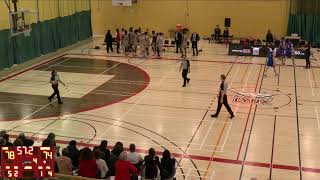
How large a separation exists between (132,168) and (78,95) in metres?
12.5

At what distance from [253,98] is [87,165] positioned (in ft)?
41.6

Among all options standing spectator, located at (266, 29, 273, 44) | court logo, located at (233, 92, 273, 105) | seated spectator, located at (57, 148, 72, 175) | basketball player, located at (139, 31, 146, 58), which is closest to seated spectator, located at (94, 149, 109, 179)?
seated spectator, located at (57, 148, 72, 175)

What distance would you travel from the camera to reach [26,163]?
822cm

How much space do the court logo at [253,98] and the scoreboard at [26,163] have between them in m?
14.0

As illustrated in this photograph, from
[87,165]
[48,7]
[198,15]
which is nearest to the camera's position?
[87,165]

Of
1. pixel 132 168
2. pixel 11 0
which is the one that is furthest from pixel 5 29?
pixel 132 168

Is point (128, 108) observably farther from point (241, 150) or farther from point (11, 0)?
point (11, 0)

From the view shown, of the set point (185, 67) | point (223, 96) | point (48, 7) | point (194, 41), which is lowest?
point (223, 96)

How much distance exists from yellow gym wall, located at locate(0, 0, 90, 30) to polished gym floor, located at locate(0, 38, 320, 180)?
3.51m

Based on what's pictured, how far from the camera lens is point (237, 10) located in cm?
3803

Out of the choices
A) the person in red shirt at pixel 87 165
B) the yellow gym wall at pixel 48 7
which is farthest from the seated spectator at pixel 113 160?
the yellow gym wall at pixel 48 7

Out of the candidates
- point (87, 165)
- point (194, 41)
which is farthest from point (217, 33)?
point (87, 165)

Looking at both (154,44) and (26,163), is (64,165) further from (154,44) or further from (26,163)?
(154,44)

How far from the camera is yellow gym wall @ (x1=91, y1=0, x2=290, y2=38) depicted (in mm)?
37438
